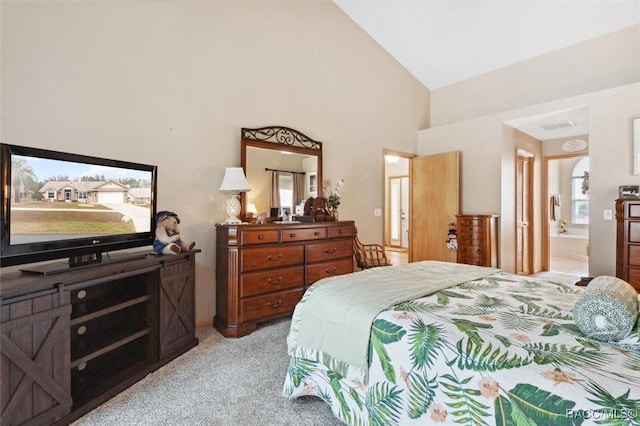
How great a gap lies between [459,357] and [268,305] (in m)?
2.13

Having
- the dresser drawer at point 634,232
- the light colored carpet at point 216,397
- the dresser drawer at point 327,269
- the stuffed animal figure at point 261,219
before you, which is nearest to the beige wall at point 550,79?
the dresser drawer at point 634,232

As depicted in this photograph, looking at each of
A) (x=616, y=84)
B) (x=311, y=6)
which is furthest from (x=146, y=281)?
(x=616, y=84)

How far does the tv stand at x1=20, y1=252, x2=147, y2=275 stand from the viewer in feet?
5.46

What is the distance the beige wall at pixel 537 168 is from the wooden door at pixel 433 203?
248 millimetres

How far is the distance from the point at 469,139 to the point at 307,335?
427 centimetres

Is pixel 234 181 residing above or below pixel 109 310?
above

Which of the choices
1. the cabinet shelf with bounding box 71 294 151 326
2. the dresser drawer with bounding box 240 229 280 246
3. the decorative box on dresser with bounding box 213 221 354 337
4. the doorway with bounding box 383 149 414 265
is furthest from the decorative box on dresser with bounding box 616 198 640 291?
the doorway with bounding box 383 149 414 265

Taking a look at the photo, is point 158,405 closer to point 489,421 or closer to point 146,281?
point 146,281

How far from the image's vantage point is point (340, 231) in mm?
3506

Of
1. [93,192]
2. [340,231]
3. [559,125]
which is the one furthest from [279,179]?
[559,125]

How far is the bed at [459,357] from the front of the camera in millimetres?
880

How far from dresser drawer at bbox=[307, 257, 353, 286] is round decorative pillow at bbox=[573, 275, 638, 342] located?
236 centimetres

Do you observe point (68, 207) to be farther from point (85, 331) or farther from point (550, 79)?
point (550, 79)

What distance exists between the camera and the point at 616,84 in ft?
12.2
